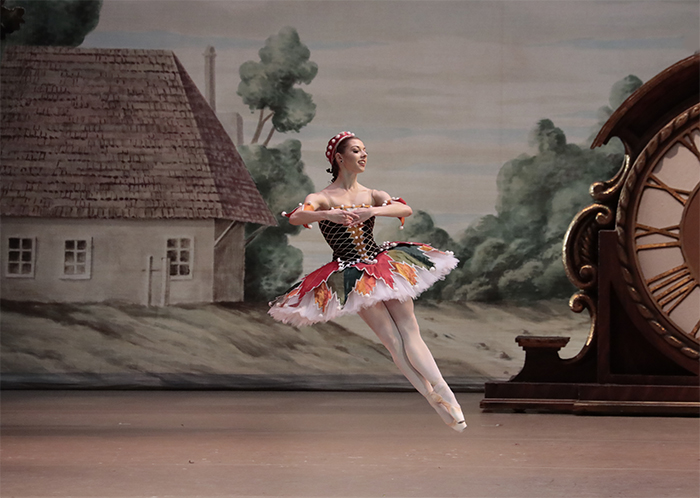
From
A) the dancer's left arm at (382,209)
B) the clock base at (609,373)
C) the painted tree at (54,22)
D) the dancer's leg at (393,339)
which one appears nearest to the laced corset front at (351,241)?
the dancer's left arm at (382,209)

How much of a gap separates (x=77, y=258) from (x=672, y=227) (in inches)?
207

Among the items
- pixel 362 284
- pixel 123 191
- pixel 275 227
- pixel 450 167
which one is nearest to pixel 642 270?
pixel 450 167

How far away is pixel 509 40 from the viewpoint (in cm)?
807

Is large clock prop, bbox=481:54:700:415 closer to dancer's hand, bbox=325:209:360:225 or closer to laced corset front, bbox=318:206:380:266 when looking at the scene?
laced corset front, bbox=318:206:380:266

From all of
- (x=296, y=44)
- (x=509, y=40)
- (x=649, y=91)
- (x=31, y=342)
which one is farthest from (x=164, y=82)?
(x=649, y=91)

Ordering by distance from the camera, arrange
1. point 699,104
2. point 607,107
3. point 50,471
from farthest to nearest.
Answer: point 607,107 < point 699,104 < point 50,471

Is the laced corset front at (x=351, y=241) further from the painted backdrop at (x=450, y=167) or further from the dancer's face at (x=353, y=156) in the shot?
the painted backdrop at (x=450, y=167)

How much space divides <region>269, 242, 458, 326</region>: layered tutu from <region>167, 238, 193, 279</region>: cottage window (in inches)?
166

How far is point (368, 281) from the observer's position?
3805 mm

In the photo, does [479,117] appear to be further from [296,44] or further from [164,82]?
[164,82]

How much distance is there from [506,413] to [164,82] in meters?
4.46

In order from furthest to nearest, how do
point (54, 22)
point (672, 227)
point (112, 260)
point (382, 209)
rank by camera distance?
point (54, 22)
point (112, 260)
point (672, 227)
point (382, 209)

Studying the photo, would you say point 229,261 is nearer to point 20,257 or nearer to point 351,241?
point 20,257

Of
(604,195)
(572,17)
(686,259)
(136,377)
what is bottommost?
(136,377)
